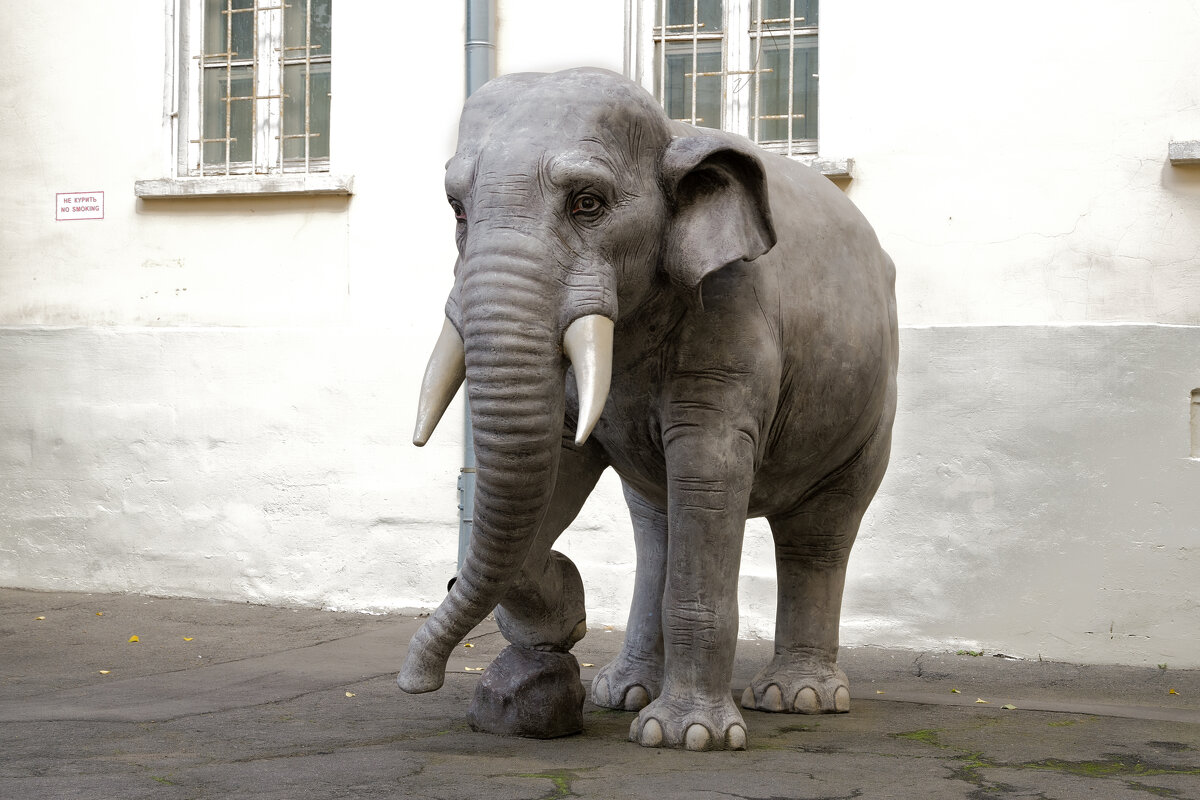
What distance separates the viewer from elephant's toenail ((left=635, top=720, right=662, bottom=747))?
403 cm

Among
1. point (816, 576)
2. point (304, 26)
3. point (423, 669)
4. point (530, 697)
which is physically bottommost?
Answer: point (530, 697)

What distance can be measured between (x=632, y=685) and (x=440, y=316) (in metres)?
3.17

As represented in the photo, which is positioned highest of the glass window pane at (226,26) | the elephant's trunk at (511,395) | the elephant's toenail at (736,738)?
the glass window pane at (226,26)

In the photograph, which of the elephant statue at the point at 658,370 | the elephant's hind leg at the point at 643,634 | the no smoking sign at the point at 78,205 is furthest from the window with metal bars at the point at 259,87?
the elephant statue at the point at 658,370

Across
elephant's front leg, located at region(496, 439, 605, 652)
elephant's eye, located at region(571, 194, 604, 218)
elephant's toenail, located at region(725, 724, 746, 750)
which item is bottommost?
elephant's toenail, located at region(725, 724, 746, 750)

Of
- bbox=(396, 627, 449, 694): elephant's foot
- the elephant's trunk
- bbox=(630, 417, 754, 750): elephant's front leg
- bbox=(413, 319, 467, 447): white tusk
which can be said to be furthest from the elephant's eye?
bbox=(396, 627, 449, 694): elephant's foot

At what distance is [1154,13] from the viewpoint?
6527 mm

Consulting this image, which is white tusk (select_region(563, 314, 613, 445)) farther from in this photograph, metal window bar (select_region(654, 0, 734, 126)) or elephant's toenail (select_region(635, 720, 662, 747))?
metal window bar (select_region(654, 0, 734, 126))

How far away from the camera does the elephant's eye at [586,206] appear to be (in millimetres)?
3744

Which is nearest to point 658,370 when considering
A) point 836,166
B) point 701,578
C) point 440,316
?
point 701,578

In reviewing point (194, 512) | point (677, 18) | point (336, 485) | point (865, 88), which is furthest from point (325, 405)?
point (865, 88)

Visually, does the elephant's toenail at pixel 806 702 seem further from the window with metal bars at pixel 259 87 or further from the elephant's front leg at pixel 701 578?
the window with metal bars at pixel 259 87

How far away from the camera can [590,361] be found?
360 cm

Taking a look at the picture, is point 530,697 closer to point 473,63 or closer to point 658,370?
point 658,370
